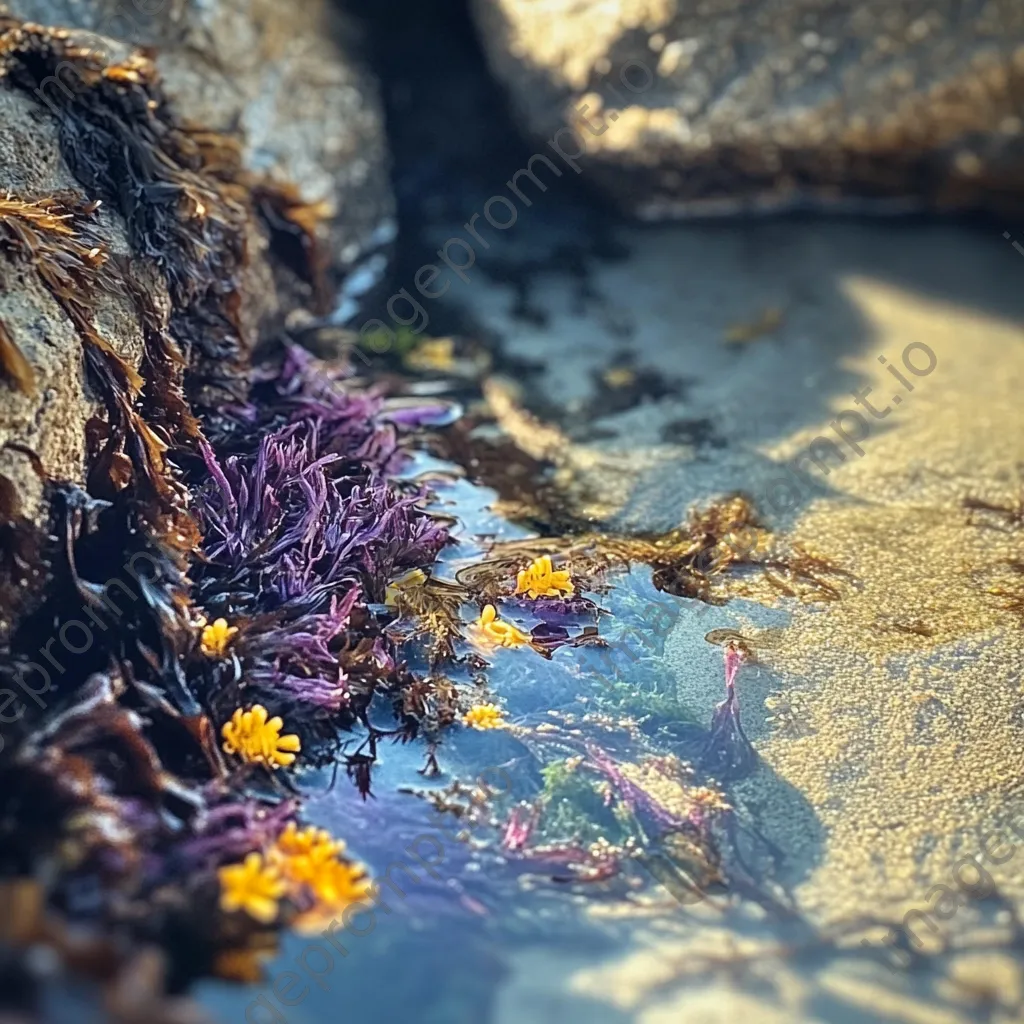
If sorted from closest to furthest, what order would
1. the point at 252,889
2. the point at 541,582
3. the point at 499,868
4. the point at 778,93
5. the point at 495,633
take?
1. the point at 252,889
2. the point at 499,868
3. the point at 495,633
4. the point at 541,582
5. the point at 778,93

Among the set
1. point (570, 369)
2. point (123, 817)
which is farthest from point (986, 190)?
point (123, 817)

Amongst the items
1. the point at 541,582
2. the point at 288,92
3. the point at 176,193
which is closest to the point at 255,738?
the point at 541,582

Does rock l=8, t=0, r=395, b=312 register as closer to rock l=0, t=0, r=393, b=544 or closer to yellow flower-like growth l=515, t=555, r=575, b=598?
rock l=0, t=0, r=393, b=544

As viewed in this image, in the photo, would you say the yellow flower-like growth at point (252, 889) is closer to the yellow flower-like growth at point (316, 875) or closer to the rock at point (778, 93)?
the yellow flower-like growth at point (316, 875)

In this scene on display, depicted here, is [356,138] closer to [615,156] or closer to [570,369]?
[615,156]

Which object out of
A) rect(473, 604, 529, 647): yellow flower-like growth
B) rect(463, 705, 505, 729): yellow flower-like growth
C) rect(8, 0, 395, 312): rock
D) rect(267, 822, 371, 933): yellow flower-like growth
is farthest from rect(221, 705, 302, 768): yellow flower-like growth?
rect(8, 0, 395, 312): rock

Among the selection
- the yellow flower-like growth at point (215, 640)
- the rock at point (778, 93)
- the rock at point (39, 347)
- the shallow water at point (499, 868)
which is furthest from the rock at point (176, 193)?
the shallow water at point (499, 868)

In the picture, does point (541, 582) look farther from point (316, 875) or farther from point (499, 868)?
point (316, 875)
